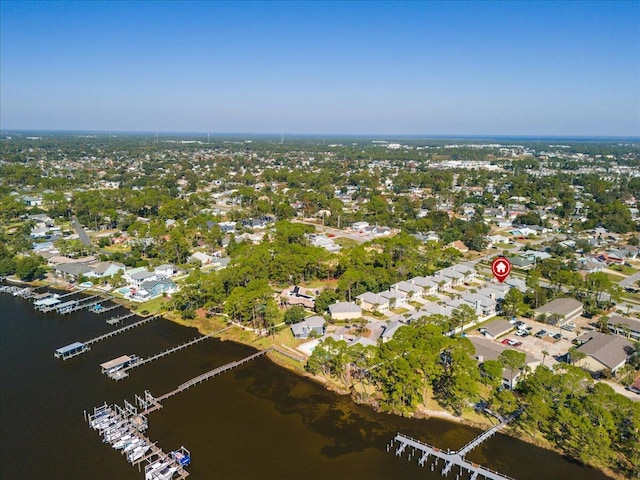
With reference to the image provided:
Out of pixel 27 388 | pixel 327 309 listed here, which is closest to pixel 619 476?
pixel 327 309

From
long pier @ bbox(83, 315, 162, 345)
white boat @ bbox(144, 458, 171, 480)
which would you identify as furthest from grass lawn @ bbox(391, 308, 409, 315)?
white boat @ bbox(144, 458, 171, 480)

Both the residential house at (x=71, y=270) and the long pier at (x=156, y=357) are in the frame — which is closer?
the long pier at (x=156, y=357)

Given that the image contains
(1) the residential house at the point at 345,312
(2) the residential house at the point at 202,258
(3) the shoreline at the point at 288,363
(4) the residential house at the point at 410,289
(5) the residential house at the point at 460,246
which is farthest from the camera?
(5) the residential house at the point at 460,246

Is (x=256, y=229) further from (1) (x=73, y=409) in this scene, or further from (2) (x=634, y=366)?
(2) (x=634, y=366)

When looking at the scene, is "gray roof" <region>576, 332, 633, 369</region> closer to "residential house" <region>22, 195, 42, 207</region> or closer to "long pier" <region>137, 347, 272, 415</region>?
"long pier" <region>137, 347, 272, 415</region>

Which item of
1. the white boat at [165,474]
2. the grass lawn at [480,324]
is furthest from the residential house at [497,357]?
the white boat at [165,474]

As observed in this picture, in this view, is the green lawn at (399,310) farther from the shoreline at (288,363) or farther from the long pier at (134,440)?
the long pier at (134,440)
